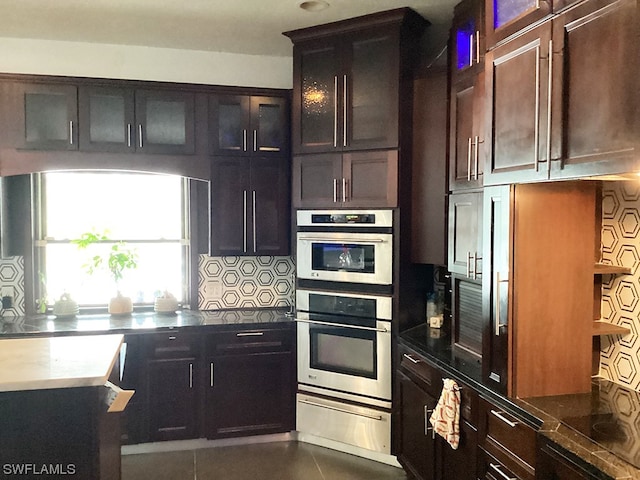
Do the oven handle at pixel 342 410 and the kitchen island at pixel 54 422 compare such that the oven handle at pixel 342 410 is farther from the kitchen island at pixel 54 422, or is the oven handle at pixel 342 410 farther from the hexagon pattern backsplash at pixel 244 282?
the kitchen island at pixel 54 422

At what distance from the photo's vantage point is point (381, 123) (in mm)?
3490

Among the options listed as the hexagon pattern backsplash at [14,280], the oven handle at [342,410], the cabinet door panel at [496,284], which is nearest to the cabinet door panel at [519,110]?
the cabinet door panel at [496,284]

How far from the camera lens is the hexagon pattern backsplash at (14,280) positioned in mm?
4070

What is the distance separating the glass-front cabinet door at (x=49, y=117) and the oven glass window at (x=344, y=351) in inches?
86.0

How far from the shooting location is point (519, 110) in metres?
2.22

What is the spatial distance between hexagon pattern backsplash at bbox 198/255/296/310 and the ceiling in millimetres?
1660

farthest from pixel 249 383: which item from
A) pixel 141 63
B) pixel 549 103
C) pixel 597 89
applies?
pixel 597 89

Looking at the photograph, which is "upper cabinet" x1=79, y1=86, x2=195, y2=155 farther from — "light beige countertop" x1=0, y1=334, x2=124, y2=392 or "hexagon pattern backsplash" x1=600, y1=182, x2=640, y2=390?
"hexagon pattern backsplash" x1=600, y1=182, x2=640, y2=390

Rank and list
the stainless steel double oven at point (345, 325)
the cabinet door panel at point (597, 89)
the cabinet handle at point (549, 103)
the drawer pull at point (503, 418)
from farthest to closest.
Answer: the stainless steel double oven at point (345, 325)
the drawer pull at point (503, 418)
the cabinet handle at point (549, 103)
the cabinet door panel at point (597, 89)

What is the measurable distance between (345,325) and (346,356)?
22 centimetres

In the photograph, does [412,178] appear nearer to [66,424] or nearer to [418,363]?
[418,363]

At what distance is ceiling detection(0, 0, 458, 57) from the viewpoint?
Result: 3.25 m

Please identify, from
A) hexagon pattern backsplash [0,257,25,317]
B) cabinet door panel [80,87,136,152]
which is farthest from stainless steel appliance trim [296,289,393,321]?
hexagon pattern backsplash [0,257,25,317]

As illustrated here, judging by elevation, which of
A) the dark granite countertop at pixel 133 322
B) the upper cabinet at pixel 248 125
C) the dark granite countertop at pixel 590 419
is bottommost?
the dark granite countertop at pixel 590 419
